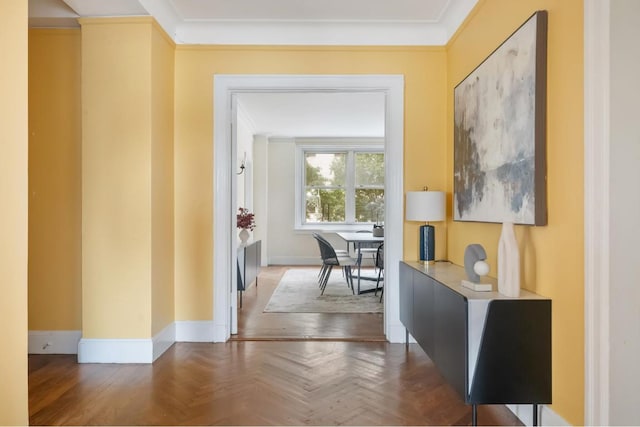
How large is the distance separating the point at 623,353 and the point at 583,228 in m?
0.54

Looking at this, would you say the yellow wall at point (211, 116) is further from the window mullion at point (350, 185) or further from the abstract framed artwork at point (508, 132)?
the window mullion at point (350, 185)

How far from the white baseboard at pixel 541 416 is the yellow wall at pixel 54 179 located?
3.44 metres

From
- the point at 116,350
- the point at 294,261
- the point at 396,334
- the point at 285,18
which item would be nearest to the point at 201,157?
the point at 285,18

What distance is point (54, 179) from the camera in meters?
3.37

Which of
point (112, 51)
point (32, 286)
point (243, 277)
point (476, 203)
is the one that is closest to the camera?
point (476, 203)

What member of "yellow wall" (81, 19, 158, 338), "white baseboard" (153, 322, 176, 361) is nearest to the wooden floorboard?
"white baseboard" (153, 322, 176, 361)

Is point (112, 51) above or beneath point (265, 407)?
above

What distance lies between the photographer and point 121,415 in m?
2.31

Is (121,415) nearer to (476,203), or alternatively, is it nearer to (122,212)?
(122,212)

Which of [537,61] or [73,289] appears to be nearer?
[537,61]

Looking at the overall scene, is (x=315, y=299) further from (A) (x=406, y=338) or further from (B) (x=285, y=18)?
(B) (x=285, y=18)

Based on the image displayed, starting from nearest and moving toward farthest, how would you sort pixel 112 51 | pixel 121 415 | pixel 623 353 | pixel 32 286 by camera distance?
pixel 623 353, pixel 121 415, pixel 112 51, pixel 32 286

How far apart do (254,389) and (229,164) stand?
2013 millimetres

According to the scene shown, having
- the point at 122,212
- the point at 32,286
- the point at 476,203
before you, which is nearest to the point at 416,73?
the point at 476,203
